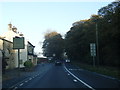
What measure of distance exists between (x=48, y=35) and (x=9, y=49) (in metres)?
79.5

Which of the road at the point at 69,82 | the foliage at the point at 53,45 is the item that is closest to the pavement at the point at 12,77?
the road at the point at 69,82

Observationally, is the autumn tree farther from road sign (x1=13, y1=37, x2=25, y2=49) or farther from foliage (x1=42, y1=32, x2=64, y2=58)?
road sign (x1=13, y1=37, x2=25, y2=49)

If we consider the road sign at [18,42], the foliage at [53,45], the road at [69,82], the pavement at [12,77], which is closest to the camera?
the road at [69,82]

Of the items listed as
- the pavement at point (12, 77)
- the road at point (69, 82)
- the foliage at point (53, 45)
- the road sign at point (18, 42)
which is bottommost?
the pavement at point (12, 77)

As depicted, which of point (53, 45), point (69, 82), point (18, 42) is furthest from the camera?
point (53, 45)

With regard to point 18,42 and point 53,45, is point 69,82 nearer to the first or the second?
point 18,42

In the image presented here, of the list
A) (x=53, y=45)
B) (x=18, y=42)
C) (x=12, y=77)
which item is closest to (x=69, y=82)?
(x=12, y=77)

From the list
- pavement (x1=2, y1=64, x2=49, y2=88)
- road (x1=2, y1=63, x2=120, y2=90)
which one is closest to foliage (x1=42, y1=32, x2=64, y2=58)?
pavement (x1=2, y1=64, x2=49, y2=88)

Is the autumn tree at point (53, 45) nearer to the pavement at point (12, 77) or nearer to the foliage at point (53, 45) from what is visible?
the foliage at point (53, 45)

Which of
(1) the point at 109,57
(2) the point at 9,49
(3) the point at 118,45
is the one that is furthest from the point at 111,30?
(2) the point at 9,49

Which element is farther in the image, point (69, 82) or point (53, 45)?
point (53, 45)

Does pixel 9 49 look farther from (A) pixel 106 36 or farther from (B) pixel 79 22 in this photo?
(B) pixel 79 22

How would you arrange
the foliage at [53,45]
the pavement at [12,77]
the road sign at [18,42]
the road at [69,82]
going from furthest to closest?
the foliage at [53,45]
the road sign at [18,42]
the pavement at [12,77]
the road at [69,82]

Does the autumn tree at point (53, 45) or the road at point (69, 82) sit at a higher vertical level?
the autumn tree at point (53, 45)
